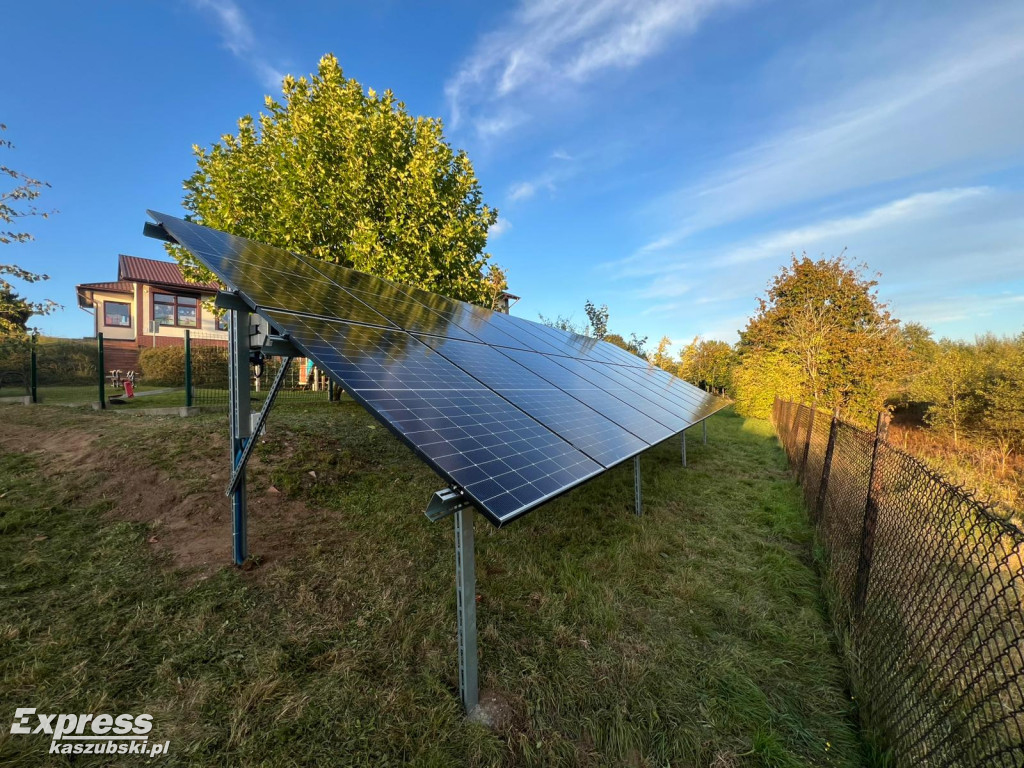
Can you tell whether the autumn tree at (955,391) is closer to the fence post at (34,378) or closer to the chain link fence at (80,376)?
the chain link fence at (80,376)

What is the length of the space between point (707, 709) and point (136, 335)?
3023cm

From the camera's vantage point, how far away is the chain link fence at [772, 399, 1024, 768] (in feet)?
5.79

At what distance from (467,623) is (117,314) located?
101 ft

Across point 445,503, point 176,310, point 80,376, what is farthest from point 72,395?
point 445,503

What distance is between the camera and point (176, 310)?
22328 mm

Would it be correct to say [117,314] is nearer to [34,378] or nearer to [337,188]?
[34,378]

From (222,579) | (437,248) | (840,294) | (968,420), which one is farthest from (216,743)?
(840,294)

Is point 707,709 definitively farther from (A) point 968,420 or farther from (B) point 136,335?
(B) point 136,335

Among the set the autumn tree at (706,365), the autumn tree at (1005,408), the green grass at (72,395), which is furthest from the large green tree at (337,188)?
Answer: the autumn tree at (706,365)

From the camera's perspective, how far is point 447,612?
11.1ft

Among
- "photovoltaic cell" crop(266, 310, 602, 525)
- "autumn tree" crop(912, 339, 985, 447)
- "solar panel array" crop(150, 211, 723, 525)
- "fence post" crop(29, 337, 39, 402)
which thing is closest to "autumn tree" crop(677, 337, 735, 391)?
"autumn tree" crop(912, 339, 985, 447)

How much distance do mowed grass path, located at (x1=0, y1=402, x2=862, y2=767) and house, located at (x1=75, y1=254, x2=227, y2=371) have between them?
2027cm

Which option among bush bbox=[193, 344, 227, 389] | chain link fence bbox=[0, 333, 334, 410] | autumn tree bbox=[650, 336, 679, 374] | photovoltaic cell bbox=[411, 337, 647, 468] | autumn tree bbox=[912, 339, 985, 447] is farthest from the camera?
autumn tree bbox=[650, 336, 679, 374]

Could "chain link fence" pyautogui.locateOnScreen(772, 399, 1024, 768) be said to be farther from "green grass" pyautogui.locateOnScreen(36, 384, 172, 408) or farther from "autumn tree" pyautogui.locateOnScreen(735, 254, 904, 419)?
"autumn tree" pyautogui.locateOnScreen(735, 254, 904, 419)
